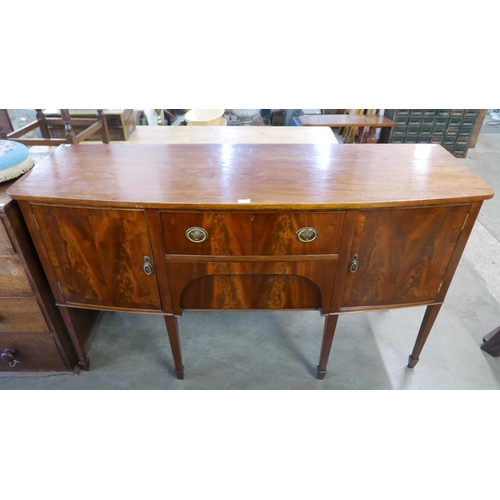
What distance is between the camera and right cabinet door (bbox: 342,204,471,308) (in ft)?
3.81

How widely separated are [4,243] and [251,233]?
86 cm

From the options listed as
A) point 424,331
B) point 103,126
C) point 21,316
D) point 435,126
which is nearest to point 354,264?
point 424,331

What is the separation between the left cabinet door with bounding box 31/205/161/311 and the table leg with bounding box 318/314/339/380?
26.8 inches

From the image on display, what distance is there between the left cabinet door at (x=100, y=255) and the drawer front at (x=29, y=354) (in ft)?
0.98

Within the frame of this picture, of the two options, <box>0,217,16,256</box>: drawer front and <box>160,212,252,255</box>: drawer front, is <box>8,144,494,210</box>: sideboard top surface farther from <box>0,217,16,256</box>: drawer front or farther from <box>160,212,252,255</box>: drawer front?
<box>0,217,16,256</box>: drawer front

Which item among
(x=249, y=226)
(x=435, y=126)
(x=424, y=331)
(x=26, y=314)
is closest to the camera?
(x=249, y=226)

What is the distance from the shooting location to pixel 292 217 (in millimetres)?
1114

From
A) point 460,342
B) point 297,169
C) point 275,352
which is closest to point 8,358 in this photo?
point 275,352

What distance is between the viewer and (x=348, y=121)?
146 inches

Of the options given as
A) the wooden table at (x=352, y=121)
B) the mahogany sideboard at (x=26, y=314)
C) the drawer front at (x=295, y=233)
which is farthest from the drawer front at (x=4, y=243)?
the wooden table at (x=352, y=121)

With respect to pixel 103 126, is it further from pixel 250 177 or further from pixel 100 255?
pixel 250 177

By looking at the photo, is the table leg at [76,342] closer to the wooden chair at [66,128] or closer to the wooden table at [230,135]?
the wooden chair at [66,128]

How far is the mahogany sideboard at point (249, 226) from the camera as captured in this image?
1.12 metres

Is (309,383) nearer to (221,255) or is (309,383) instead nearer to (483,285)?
(221,255)
